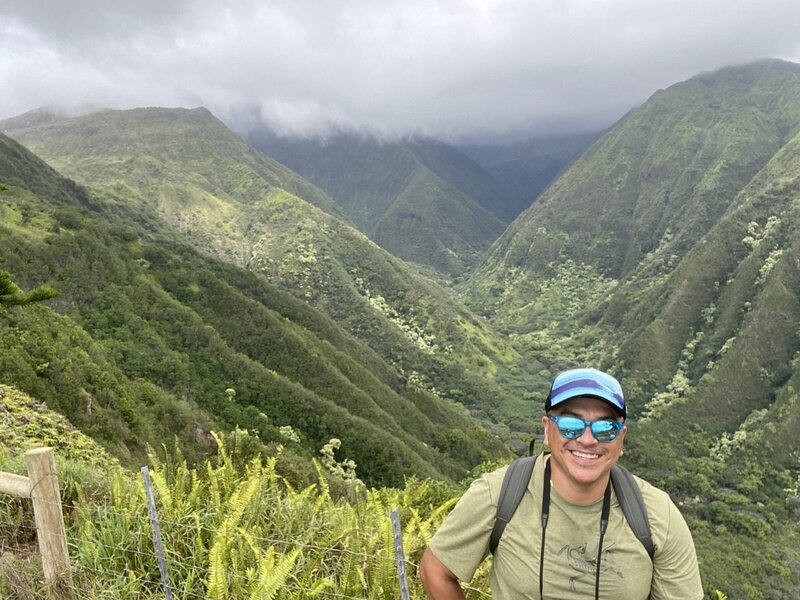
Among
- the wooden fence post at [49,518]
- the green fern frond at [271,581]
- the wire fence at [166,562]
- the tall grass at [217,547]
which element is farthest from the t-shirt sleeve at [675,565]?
the wooden fence post at [49,518]

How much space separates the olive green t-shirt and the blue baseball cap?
550 millimetres

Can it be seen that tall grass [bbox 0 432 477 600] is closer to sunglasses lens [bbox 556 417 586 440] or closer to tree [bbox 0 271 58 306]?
sunglasses lens [bbox 556 417 586 440]

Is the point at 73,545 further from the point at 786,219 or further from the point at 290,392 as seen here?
the point at 786,219

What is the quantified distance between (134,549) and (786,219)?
22964cm

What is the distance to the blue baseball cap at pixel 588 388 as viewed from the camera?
3471 millimetres

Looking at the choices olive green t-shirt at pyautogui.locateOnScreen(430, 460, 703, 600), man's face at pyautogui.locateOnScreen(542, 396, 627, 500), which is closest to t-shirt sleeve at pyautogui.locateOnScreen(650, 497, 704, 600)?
olive green t-shirt at pyautogui.locateOnScreen(430, 460, 703, 600)

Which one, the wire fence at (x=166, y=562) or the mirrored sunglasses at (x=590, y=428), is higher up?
the mirrored sunglasses at (x=590, y=428)

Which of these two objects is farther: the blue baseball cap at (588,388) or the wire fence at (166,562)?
the wire fence at (166,562)

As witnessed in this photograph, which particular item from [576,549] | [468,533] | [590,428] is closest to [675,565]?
[576,549]

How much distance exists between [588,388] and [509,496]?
900 millimetres

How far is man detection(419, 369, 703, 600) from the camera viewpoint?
128 inches

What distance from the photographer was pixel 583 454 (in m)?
3.38

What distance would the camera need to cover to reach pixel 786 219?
184 m

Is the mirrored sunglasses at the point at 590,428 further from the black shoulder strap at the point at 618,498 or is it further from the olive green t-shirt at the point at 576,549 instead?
the olive green t-shirt at the point at 576,549
